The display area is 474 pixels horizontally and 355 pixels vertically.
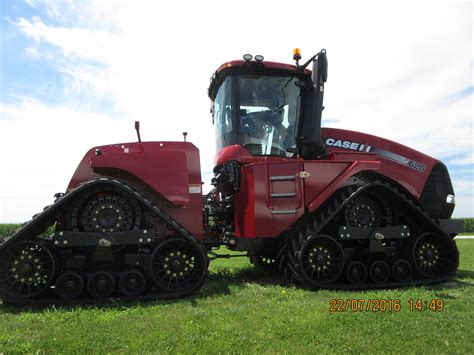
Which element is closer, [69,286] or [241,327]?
[241,327]

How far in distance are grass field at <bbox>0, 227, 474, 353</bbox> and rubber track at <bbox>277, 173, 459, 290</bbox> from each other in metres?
0.71

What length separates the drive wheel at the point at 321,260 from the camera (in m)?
5.98

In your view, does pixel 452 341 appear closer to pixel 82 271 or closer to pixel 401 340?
pixel 401 340

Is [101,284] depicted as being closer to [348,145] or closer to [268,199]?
[268,199]

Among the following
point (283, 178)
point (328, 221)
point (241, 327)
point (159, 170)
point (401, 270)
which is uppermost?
point (159, 170)

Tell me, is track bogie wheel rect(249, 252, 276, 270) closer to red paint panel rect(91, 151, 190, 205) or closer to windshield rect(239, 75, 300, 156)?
windshield rect(239, 75, 300, 156)

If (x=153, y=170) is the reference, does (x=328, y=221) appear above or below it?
below

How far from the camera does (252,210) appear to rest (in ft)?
20.0

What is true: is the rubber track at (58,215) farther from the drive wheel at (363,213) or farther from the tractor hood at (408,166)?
the tractor hood at (408,166)

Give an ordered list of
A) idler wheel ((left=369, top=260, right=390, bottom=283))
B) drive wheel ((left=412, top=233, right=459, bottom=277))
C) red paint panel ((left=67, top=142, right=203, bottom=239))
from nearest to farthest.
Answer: red paint panel ((left=67, top=142, right=203, bottom=239)), idler wheel ((left=369, top=260, right=390, bottom=283)), drive wheel ((left=412, top=233, right=459, bottom=277))

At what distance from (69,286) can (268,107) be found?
422cm

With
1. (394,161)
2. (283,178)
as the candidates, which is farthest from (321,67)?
(394,161)

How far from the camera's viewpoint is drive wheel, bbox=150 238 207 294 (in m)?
5.34

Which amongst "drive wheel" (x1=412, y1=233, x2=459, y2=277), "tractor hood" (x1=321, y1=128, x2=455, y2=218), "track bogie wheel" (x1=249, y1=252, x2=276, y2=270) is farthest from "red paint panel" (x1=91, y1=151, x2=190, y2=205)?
"drive wheel" (x1=412, y1=233, x2=459, y2=277)
